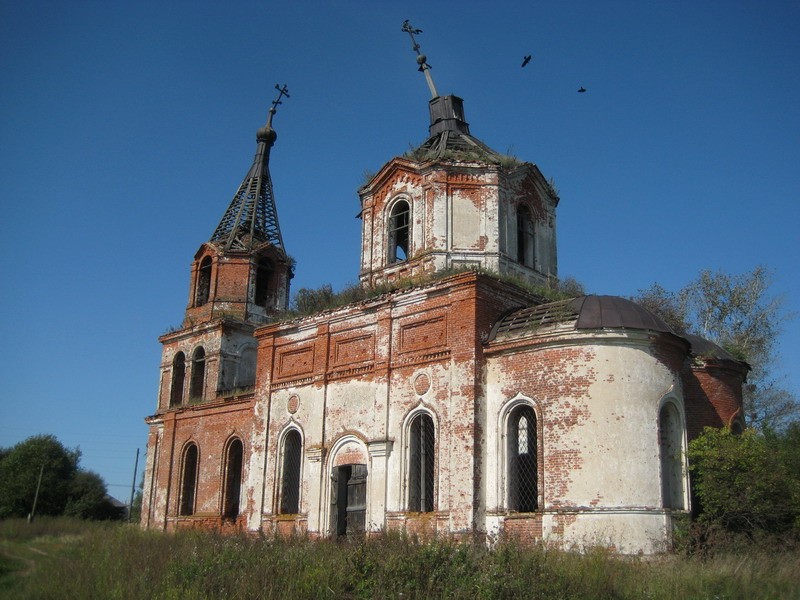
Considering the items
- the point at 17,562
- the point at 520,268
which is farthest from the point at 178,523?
the point at 520,268

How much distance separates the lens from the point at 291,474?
17.8 m

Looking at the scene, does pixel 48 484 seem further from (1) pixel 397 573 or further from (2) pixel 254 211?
(1) pixel 397 573

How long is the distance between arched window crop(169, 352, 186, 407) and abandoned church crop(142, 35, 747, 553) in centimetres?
247

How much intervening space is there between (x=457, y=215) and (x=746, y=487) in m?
8.03

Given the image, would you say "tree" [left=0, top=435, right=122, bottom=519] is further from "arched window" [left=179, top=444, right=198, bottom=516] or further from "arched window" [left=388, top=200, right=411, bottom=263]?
"arched window" [left=388, top=200, right=411, bottom=263]

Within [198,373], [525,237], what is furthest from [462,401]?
[198,373]

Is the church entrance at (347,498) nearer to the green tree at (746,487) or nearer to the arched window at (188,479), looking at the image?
the green tree at (746,487)

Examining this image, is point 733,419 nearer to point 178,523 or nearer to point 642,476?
point 642,476

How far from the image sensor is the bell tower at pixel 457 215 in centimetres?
1703

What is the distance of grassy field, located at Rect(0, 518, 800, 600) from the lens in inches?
358

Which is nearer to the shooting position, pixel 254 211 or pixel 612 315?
pixel 612 315

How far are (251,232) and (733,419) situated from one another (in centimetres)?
1587

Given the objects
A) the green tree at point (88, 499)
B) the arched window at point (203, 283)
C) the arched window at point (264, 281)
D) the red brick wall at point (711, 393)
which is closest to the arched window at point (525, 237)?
the red brick wall at point (711, 393)

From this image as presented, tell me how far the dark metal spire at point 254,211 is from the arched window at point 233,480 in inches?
271
